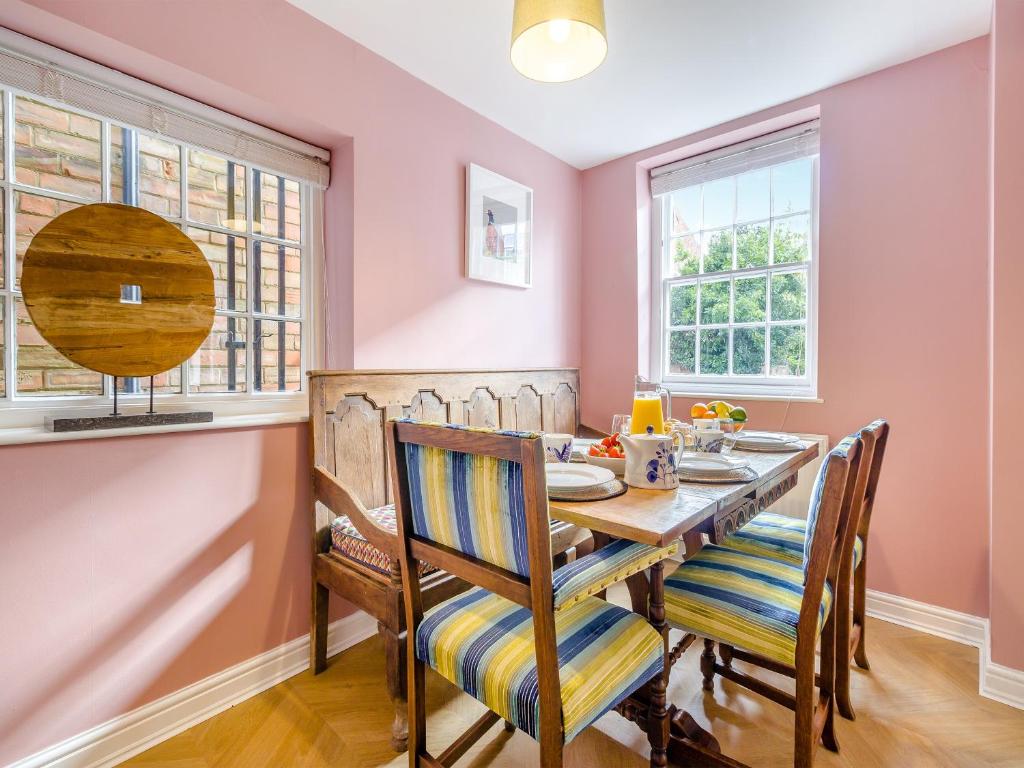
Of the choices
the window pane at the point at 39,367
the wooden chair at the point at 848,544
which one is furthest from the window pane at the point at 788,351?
the window pane at the point at 39,367

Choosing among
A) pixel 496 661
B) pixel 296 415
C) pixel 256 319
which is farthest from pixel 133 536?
pixel 496 661

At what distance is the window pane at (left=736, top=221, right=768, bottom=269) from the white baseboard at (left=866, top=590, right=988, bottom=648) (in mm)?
1796

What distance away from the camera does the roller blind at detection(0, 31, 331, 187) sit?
1.43 metres

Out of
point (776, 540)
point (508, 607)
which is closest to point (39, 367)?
point (508, 607)

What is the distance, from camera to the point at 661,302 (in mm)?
3205

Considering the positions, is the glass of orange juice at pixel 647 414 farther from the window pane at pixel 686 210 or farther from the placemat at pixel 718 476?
the window pane at pixel 686 210

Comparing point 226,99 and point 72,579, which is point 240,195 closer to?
Answer: point 226,99

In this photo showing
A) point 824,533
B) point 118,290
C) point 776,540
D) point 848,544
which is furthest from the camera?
point 776,540

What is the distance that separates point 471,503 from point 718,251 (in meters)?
2.57

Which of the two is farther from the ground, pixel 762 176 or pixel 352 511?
pixel 762 176

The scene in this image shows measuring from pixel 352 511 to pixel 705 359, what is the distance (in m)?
2.27

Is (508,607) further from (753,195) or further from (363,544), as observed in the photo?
(753,195)

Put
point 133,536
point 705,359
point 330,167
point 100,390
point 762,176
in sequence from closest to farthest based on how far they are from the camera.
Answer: point 133,536 < point 100,390 < point 330,167 < point 762,176 < point 705,359

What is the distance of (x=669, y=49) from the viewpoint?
213 centimetres
